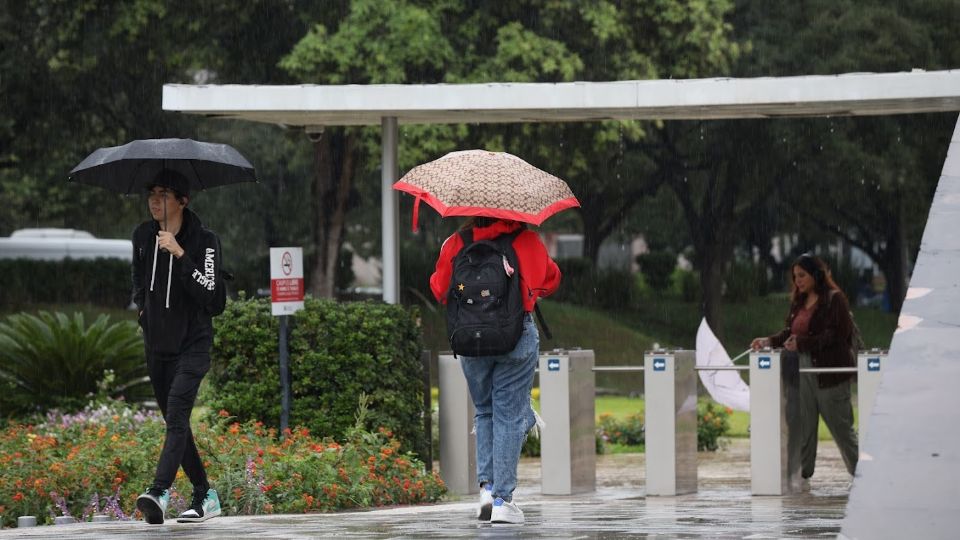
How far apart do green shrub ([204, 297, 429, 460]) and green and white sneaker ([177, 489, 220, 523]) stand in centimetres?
319

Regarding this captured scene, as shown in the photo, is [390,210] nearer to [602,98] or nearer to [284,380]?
[284,380]

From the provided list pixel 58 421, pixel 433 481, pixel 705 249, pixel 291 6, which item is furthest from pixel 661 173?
pixel 433 481

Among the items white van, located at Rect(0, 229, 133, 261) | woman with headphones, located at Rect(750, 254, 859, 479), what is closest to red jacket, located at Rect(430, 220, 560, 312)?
woman with headphones, located at Rect(750, 254, 859, 479)

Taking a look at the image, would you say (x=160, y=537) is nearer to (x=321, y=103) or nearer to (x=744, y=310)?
(x=321, y=103)

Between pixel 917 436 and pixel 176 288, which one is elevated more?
pixel 176 288

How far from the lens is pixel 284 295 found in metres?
11.4

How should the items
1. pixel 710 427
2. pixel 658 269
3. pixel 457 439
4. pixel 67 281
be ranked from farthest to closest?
pixel 658 269 < pixel 67 281 < pixel 710 427 < pixel 457 439

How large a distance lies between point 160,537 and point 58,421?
291 inches

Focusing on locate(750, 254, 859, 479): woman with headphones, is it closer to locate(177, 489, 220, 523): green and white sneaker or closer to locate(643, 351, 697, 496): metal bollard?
locate(643, 351, 697, 496): metal bollard

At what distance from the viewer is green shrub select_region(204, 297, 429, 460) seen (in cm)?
1164

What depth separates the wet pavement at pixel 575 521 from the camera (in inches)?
299

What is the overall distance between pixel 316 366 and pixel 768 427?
121 inches

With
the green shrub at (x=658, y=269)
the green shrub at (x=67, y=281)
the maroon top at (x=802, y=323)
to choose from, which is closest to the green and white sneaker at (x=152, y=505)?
the maroon top at (x=802, y=323)

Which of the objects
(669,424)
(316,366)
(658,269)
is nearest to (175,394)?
(316,366)
